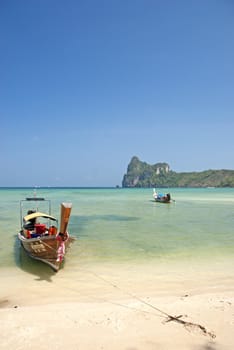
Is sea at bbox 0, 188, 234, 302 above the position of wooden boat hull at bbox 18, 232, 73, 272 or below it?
below

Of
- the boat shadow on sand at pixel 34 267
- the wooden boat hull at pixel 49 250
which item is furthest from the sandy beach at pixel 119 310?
the wooden boat hull at pixel 49 250

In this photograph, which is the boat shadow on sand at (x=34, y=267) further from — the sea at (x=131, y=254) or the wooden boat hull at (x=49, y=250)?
the wooden boat hull at (x=49, y=250)

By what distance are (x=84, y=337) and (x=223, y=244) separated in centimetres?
1100

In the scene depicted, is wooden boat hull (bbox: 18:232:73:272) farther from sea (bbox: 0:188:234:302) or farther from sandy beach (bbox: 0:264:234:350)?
sandy beach (bbox: 0:264:234:350)

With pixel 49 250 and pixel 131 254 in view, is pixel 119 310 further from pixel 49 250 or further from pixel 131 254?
pixel 131 254

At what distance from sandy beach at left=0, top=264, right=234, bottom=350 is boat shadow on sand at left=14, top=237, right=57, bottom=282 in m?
0.16

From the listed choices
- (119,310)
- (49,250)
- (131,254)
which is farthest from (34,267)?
(119,310)

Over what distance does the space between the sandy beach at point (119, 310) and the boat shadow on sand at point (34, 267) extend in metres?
0.16

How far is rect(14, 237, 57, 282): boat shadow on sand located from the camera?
9.47 meters

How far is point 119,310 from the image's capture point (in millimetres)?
6477

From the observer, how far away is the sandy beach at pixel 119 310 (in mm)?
5082

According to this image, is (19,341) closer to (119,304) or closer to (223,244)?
(119,304)

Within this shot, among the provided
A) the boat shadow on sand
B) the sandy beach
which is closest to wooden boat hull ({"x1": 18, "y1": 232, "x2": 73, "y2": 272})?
the boat shadow on sand

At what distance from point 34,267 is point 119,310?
517 centimetres
